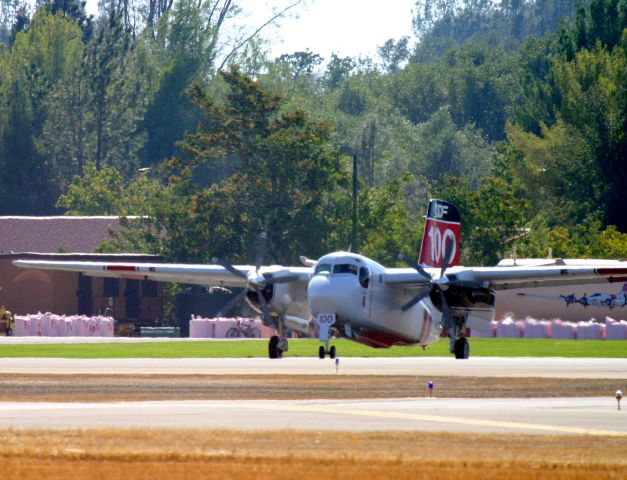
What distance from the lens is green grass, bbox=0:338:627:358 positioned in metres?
48.3

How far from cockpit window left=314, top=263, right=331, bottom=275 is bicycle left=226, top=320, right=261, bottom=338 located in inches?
1004

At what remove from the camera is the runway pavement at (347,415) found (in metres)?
20.8

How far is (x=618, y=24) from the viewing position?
342ft

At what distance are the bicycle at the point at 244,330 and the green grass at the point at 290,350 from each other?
25.5ft

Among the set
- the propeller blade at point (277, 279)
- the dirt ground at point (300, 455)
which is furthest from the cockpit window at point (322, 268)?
the dirt ground at point (300, 455)

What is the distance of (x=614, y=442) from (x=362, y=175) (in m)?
113

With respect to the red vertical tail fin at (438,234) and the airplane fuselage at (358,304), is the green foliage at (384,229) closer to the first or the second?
the red vertical tail fin at (438,234)

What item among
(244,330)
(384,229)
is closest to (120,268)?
(244,330)

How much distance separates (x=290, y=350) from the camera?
5253 centimetres

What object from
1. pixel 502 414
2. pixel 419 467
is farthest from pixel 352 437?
pixel 502 414

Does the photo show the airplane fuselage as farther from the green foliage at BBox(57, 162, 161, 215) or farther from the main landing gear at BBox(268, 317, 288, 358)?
the green foliage at BBox(57, 162, 161, 215)

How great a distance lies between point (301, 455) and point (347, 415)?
5.38m

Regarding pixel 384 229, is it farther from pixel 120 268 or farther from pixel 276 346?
pixel 276 346

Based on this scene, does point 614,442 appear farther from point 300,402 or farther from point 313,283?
point 313,283
